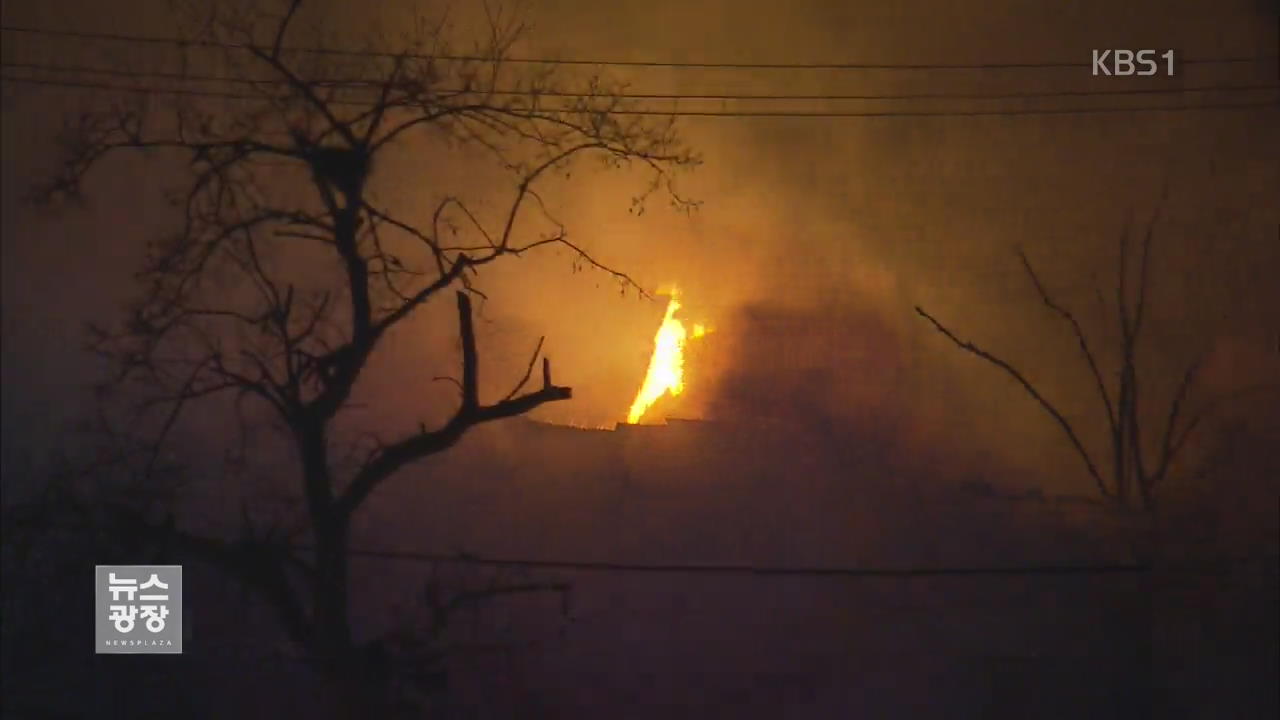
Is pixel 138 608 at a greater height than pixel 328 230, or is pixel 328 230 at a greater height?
pixel 328 230

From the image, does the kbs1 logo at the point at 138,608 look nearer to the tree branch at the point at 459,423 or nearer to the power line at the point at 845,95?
the tree branch at the point at 459,423

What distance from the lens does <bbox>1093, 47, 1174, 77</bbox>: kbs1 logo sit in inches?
153

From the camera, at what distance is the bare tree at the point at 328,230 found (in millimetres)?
3924

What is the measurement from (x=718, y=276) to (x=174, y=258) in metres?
1.98

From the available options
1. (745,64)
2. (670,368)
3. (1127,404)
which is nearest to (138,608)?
(670,368)

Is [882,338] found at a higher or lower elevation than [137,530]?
higher

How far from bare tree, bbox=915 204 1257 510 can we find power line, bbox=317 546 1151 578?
0.28 metres

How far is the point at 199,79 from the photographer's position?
400 centimetres

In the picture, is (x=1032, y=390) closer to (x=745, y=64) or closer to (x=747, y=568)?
(x=747, y=568)

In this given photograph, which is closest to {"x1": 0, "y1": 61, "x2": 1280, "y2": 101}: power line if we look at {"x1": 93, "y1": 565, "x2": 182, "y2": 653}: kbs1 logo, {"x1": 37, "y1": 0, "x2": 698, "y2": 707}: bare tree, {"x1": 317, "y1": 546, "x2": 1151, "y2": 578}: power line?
{"x1": 37, "y1": 0, "x2": 698, "y2": 707}: bare tree

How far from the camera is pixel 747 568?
386 cm

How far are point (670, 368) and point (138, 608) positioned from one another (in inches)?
82.6

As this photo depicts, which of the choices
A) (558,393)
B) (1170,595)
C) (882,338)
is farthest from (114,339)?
(1170,595)

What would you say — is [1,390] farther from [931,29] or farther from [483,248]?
[931,29]
